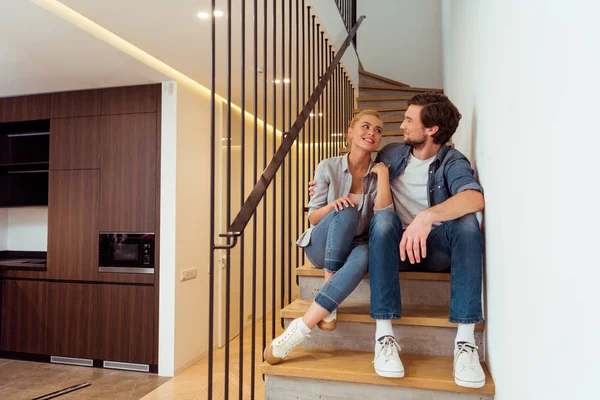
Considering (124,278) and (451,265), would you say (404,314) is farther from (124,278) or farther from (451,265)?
(124,278)

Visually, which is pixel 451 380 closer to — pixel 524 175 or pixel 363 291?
pixel 363 291

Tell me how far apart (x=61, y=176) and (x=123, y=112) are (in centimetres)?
85

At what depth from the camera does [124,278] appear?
3.68 metres

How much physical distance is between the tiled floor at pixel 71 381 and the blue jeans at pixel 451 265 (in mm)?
2462

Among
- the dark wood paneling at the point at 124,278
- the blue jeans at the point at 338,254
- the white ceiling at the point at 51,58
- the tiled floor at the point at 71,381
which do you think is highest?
the white ceiling at the point at 51,58

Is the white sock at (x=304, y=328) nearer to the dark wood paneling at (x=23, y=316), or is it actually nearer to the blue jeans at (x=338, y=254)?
the blue jeans at (x=338, y=254)

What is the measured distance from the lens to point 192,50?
3113mm

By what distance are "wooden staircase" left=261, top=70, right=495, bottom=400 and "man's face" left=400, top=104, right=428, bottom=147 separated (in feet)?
1.79

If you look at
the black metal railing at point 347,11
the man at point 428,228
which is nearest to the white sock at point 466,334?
the man at point 428,228

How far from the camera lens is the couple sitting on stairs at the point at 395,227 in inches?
54.7

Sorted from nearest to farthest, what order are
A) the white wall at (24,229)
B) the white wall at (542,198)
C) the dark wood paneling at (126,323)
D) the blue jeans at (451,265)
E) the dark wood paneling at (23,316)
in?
the white wall at (542,198) → the blue jeans at (451,265) → the dark wood paneling at (126,323) → the dark wood paneling at (23,316) → the white wall at (24,229)

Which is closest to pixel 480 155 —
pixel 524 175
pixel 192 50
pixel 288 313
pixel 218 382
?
pixel 524 175

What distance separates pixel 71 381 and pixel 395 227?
10.4 feet

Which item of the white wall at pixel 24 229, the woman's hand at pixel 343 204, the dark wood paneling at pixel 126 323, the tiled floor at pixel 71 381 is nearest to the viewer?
the woman's hand at pixel 343 204
